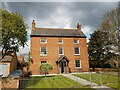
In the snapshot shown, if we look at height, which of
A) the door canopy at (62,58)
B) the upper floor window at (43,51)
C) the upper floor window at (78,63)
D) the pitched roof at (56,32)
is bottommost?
the upper floor window at (78,63)

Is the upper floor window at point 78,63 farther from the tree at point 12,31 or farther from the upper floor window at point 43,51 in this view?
the tree at point 12,31

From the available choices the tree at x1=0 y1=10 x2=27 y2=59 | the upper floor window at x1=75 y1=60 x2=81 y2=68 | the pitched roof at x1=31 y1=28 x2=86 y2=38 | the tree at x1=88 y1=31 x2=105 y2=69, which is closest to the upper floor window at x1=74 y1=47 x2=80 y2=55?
the upper floor window at x1=75 y1=60 x2=81 y2=68

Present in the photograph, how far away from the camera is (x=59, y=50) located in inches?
1209

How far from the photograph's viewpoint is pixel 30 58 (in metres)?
29.0

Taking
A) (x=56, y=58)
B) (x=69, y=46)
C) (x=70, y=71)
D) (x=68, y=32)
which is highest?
(x=68, y=32)

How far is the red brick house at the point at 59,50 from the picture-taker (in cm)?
2964

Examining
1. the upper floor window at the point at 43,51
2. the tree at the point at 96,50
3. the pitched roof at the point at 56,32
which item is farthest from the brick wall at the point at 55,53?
the tree at the point at 96,50

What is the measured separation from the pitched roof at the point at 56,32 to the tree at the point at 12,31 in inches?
343

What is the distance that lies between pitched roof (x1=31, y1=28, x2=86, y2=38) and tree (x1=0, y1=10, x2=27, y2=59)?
8715mm

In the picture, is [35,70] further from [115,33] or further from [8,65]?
[115,33]

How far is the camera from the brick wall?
29455mm

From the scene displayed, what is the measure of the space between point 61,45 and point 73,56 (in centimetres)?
293

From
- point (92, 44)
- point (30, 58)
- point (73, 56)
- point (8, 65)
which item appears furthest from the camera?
point (92, 44)

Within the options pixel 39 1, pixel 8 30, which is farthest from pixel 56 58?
pixel 39 1
